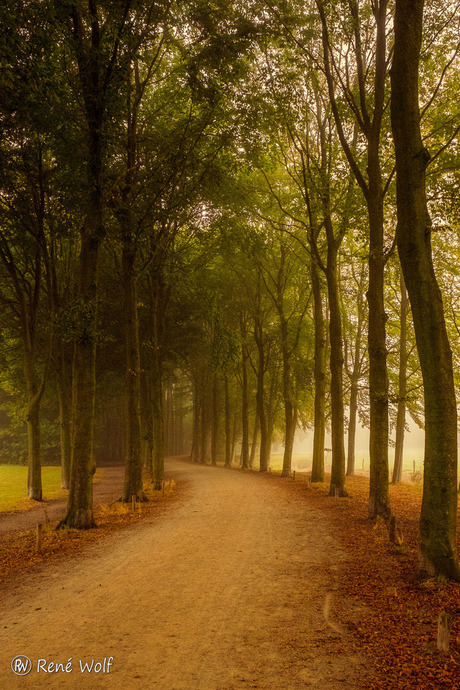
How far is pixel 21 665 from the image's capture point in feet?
16.3

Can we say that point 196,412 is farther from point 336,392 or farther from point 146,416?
point 336,392

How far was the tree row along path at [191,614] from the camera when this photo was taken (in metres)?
4.73

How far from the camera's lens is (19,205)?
53.4ft

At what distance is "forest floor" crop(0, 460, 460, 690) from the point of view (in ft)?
15.4

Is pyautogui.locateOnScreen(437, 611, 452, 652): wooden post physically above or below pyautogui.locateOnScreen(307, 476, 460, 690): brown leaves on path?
above

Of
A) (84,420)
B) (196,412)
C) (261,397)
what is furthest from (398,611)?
(196,412)

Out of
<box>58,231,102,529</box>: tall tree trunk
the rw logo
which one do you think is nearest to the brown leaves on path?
the rw logo

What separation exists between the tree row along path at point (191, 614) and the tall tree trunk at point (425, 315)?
181 cm

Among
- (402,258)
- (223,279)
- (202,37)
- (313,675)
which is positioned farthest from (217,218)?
(313,675)

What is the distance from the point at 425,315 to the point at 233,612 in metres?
5.57

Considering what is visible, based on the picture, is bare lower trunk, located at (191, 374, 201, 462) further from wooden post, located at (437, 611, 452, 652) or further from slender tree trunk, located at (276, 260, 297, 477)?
wooden post, located at (437, 611, 452, 652)

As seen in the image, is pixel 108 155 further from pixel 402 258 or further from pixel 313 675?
pixel 313 675

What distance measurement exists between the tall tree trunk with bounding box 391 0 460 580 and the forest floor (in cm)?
76

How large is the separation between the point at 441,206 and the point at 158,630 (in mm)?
11244
